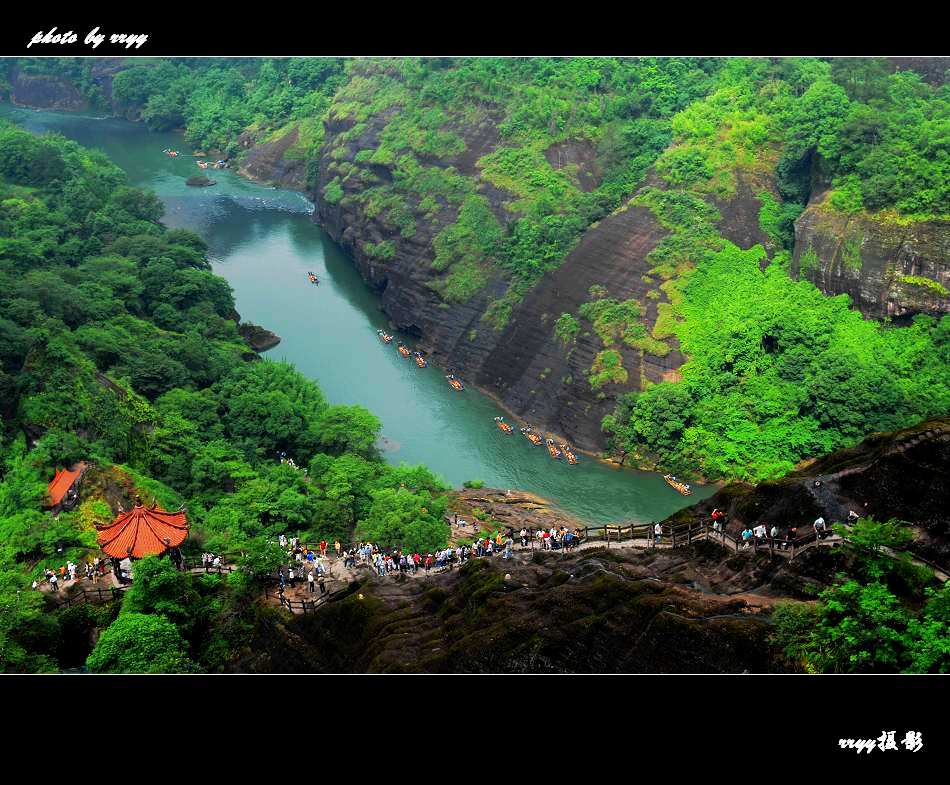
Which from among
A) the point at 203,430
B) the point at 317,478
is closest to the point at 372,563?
the point at 317,478

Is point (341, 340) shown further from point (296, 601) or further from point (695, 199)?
point (296, 601)

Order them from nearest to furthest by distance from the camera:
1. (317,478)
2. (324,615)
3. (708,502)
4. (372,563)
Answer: (324,615) < (708,502) < (372,563) < (317,478)

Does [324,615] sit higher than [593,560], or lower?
lower

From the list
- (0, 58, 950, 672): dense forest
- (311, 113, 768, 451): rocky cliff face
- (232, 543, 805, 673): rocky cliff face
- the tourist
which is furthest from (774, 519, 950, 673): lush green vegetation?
(311, 113, 768, 451): rocky cliff face

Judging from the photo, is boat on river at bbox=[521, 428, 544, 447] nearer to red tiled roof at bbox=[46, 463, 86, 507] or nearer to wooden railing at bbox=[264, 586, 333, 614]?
red tiled roof at bbox=[46, 463, 86, 507]

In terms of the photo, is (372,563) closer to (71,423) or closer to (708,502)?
(708,502)

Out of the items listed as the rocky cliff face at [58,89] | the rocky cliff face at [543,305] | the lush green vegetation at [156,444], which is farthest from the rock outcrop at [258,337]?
the rocky cliff face at [58,89]

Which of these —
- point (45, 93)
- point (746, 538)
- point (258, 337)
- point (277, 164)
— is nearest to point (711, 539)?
point (746, 538)
